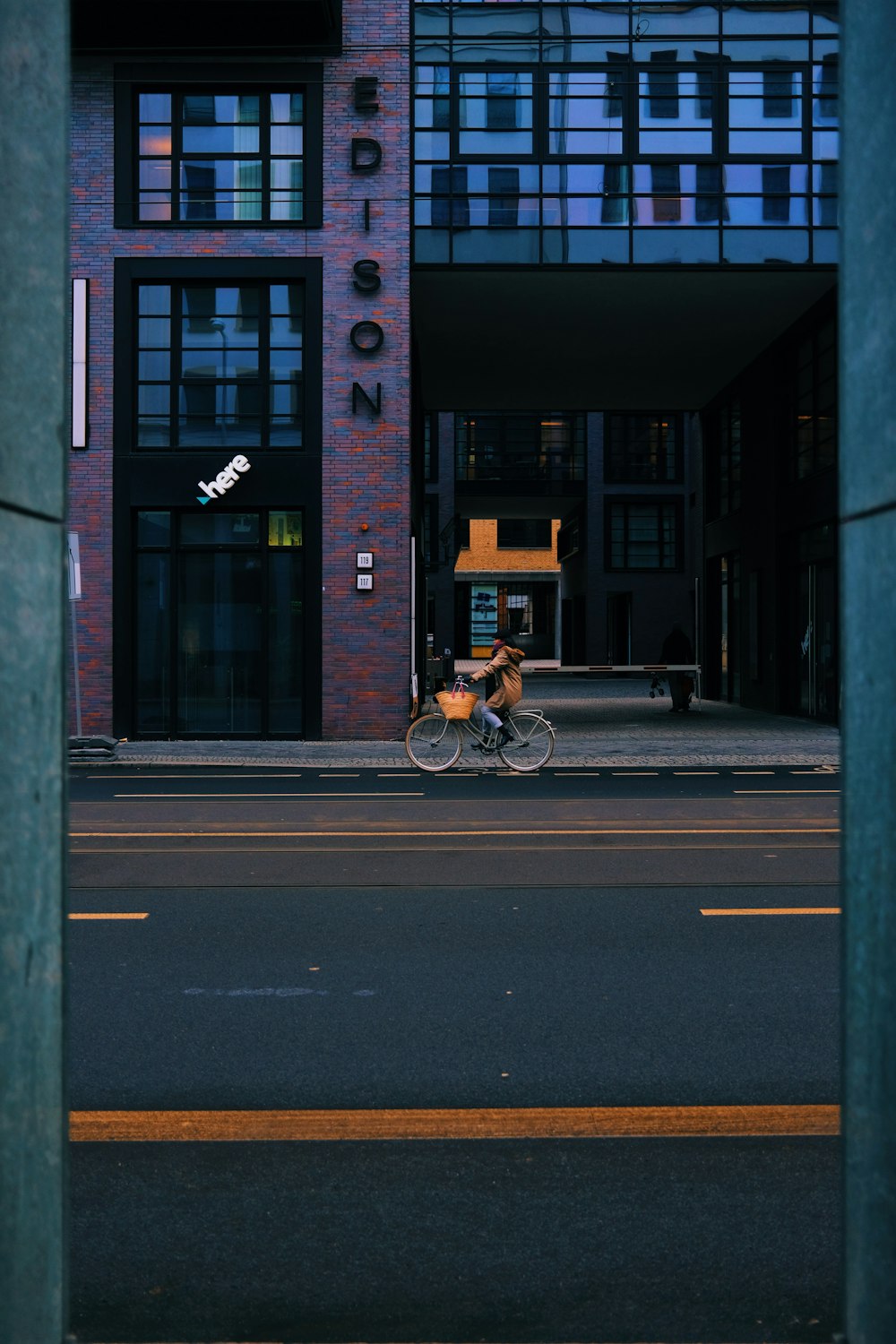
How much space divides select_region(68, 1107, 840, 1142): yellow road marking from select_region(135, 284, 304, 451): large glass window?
53.7 ft

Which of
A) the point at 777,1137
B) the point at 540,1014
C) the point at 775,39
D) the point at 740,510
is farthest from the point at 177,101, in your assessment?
the point at 777,1137

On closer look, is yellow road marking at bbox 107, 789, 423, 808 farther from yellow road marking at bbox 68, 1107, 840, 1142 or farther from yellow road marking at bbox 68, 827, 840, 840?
yellow road marking at bbox 68, 1107, 840, 1142

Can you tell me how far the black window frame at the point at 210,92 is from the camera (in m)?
19.5

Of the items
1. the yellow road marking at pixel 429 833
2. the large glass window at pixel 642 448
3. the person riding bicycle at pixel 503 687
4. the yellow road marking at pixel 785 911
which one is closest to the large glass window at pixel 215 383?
the person riding bicycle at pixel 503 687

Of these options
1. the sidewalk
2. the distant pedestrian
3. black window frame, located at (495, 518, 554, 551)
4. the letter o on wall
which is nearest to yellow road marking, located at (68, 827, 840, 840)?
the sidewalk

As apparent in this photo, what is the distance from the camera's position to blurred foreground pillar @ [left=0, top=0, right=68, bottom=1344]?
2203 mm

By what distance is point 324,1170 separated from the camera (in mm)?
3809

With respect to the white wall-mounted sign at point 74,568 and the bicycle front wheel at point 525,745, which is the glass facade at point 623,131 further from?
the bicycle front wheel at point 525,745

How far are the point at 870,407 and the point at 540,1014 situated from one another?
11.5ft

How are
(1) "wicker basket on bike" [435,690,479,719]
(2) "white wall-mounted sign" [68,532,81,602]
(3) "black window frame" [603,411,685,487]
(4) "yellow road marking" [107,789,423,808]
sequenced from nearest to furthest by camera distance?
(4) "yellow road marking" [107,789,423,808], (1) "wicker basket on bike" [435,690,479,719], (2) "white wall-mounted sign" [68,532,81,602], (3) "black window frame" [603,411,685,487]

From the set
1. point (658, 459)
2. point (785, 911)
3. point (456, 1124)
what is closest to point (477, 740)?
point (785, 911)

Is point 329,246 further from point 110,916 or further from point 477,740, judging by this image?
point 110,916

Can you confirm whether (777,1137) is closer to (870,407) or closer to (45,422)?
(870,407)

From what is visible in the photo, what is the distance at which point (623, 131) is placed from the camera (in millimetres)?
20297
